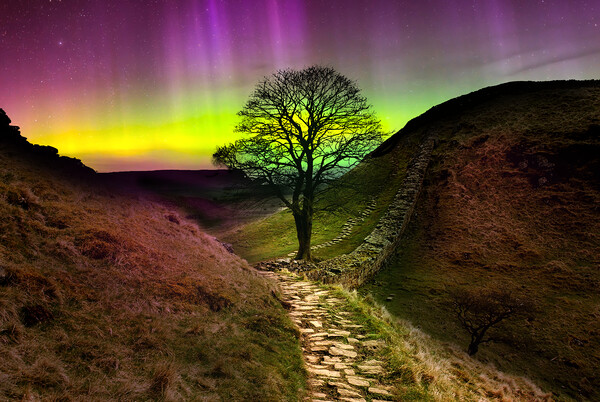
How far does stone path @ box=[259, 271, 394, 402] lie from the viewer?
5773 mm

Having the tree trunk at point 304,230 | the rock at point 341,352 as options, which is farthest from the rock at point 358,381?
the tree trunk at point 304,230

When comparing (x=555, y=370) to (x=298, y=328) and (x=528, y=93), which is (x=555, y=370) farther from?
(x=528, y=93)

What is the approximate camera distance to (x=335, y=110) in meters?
19.1

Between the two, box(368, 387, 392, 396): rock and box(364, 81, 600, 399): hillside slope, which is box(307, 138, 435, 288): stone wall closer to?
box(364, 81, 600, 399): hillside slope

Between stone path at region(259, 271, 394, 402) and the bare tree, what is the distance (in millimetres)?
5938

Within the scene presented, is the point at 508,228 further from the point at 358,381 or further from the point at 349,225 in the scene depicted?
the point at 358,381

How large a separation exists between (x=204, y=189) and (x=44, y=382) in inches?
1396

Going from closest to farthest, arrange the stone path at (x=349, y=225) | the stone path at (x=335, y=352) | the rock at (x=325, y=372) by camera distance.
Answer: the stone path at (x=335, y=352) → the rock at (x=325, y=372) → the stone path at (x=349, y=225)

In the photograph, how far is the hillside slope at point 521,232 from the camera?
42.5 feet

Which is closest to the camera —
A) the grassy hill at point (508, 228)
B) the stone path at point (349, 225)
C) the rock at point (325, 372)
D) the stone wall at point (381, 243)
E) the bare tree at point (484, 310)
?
the rock at point (325, 372)

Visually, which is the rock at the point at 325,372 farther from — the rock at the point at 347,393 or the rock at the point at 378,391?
the rock at the point at 378,391

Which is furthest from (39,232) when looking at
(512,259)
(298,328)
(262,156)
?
(512,259)

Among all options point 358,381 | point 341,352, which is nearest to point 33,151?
point 341,352

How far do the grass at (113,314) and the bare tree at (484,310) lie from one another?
874cm
